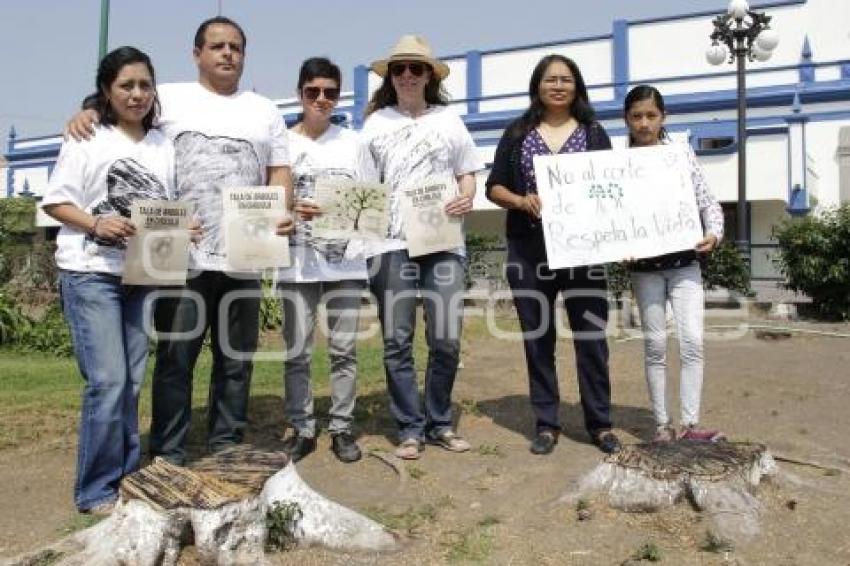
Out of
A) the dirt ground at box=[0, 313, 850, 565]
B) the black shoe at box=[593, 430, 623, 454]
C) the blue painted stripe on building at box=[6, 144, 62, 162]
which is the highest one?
the blue painted stripe on building at box=[6, 144, 62, 162]

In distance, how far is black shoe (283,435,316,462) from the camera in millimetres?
4422

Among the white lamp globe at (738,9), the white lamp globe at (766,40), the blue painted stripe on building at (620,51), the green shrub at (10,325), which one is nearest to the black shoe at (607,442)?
the green shrub at (10,325)

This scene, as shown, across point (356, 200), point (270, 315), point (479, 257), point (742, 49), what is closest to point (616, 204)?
point (356, 200)

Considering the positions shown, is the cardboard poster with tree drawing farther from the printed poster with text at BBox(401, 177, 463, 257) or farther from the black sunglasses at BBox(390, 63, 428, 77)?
the black sunglasses at BBox(390, 63, 428, 77)

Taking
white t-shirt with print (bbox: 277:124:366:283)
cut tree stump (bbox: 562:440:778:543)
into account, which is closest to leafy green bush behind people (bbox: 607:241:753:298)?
white t-shirt with print (bbox: 277:124:366:283)

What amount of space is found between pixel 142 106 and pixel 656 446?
2.74 metres

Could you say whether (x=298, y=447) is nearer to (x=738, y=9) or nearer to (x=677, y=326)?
(x=677, y=326)

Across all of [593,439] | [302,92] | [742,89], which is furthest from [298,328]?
[742,89]

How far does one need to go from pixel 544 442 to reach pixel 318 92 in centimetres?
222

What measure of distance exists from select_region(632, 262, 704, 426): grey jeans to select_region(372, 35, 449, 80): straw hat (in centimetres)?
154

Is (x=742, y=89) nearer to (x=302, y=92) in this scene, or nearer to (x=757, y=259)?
(x=757, y=259)

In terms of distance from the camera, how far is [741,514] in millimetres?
3307

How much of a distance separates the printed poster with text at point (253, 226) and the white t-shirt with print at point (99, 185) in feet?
1.16

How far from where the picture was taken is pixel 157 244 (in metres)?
3.60
